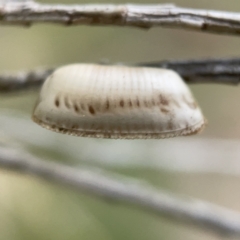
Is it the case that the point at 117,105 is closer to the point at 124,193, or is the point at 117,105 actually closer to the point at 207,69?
the point at 207,69

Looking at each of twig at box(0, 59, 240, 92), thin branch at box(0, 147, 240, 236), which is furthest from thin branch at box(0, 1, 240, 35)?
thin branch at box(0, 147, 240, 236)

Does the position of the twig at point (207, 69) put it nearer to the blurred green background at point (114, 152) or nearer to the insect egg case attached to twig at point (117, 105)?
the insect egg case attached to twig at point (117, 105)

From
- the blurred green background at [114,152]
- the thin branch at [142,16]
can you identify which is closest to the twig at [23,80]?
the thin branch at [142,16]

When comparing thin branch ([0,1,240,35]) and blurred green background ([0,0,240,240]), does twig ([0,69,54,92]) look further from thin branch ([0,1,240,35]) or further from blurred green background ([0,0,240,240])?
blurred green background ([0,0,240,240])

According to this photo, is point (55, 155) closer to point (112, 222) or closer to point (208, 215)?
point (112, 222)

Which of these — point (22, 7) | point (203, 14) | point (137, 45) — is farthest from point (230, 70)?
point (137, 45)

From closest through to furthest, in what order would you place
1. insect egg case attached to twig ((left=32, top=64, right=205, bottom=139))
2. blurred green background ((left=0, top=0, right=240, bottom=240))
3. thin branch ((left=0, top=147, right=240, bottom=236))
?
1. insect egg case attached to twig ((left=32, top=64, right=205, bottom=139))
2. thin branch ((left=0, top=147, right=240, bottom=236))
3. blurred green background ((left=0, top=0, right=240, bottom=240))

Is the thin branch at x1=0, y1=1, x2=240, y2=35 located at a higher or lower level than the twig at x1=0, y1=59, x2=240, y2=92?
higher
